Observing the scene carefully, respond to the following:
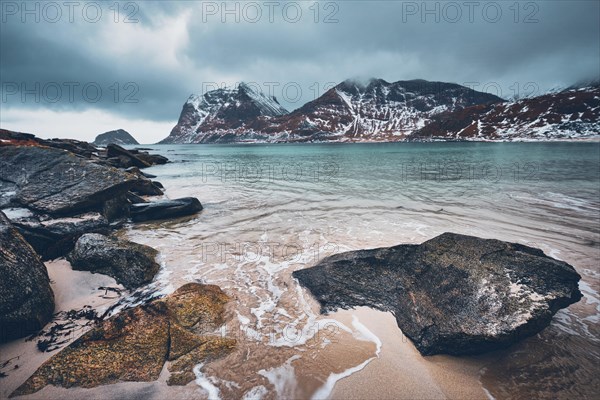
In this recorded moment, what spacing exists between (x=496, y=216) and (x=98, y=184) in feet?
60.1

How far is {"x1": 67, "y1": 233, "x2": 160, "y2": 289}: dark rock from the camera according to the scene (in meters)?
6.73

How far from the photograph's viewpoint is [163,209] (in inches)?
509

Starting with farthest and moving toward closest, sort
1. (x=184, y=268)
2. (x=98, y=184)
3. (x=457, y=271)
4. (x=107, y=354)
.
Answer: (x=98, y=184)
(x=184, y=268)
(x=457, y=271)
(x=107, y=354)

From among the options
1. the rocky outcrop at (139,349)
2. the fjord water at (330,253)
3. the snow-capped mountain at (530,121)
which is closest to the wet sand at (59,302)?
the rocky outcrop at (139,349)

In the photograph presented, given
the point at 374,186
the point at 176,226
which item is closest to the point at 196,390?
the point at 176,226

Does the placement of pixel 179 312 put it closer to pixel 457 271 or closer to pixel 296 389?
pixel 296 389

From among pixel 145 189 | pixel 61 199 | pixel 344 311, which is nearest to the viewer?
pixel 344 311

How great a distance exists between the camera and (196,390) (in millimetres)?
3936

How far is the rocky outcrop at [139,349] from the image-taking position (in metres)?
3.92

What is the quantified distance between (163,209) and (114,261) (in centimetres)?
646

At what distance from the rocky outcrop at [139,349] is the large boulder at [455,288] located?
2.76 m

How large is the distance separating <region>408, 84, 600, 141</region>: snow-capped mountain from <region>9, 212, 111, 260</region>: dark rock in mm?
158035

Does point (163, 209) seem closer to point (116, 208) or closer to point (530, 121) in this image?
point (116, 208)

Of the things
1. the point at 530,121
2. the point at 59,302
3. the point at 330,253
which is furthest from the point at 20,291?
the point at 530,121
